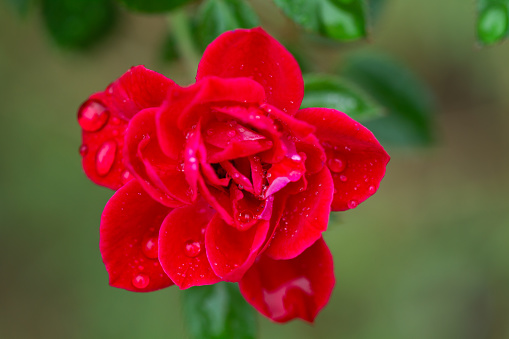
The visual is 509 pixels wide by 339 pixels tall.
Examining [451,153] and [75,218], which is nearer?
[75,218]

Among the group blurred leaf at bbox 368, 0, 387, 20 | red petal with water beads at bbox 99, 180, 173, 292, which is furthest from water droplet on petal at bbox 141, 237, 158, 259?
blurred leaf at bbox 368, 0, 387, 20

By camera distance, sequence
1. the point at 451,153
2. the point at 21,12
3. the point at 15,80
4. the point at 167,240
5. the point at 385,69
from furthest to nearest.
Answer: the point at 451,153, the point at 15,80, the point at 385,69, the point at 21,12, the point at 167,240

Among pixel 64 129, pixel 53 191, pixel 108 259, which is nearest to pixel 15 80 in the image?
pixel 64 129

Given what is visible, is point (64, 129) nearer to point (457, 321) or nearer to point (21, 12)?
point (21, 12)

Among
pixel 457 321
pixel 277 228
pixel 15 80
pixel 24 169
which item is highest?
pixel 277 228

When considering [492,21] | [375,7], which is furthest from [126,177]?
[375,7]

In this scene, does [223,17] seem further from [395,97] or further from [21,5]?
[395,97]
